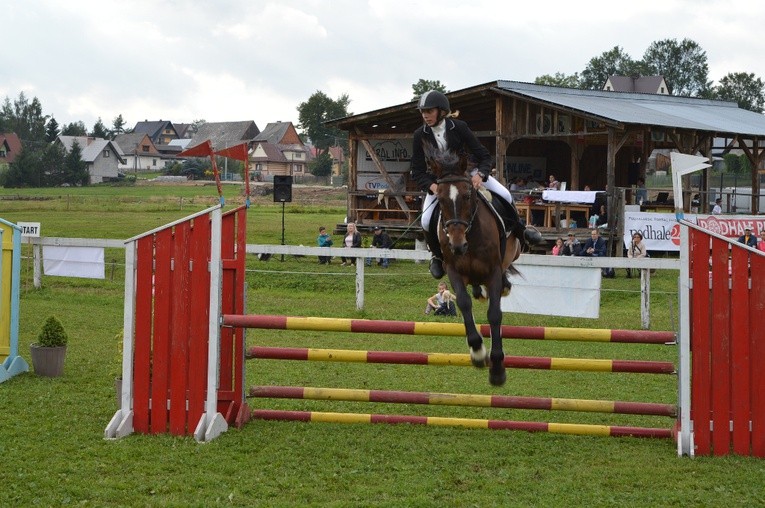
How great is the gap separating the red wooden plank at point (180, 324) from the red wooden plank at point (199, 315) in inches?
1.8

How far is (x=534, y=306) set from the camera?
→ 635 inches

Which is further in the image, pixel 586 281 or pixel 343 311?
pixel 343 311

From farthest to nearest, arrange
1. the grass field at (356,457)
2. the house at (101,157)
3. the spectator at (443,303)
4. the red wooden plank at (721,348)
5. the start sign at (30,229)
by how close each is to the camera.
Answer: the house at (101,157)
the start sign at (30,229)
the spectator at (443,303)
the red wooden plank at (721,348)
the grass field at (356,457)

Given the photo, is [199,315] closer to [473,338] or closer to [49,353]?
[473,338]

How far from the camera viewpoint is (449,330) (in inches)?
300

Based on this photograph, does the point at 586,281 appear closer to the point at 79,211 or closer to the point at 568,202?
the point at 568,202

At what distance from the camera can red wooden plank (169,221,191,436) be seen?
7883mm

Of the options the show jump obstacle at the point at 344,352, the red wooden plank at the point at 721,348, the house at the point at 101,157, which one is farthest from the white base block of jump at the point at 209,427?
the house at the point at 101,157

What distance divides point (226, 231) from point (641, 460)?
156 inches

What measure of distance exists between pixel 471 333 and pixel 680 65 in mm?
116541

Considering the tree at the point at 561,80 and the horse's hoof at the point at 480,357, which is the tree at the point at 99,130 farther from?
the horse's hoof at the point at 480,357

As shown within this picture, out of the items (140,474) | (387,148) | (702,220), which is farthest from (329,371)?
(387,148)

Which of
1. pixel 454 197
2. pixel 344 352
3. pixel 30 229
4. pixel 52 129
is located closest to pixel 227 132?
pixel 52 129

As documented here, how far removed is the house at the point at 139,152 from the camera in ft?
406
